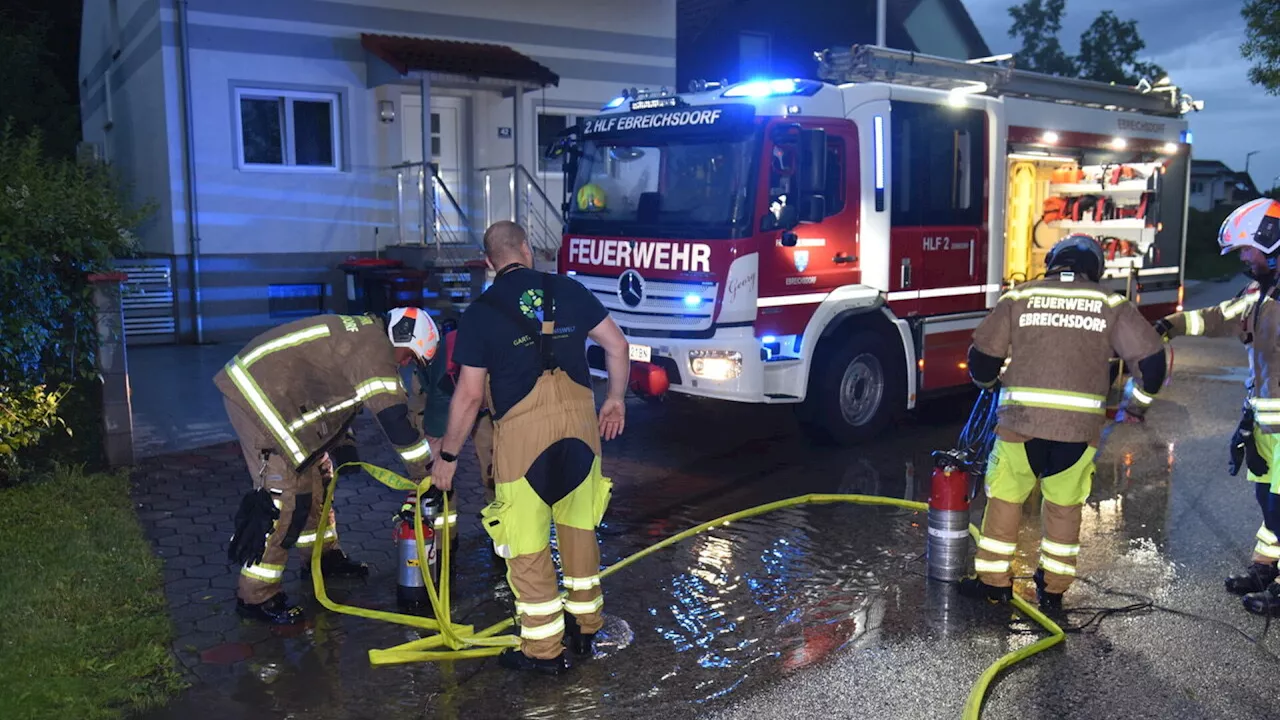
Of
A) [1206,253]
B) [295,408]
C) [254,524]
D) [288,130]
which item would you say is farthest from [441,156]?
[1206,253]

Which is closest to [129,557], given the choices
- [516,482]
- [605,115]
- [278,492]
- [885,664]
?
[278,492]

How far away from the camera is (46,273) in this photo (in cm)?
736

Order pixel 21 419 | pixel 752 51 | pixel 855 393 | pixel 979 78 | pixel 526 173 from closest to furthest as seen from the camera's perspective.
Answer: pixel 21 419, pixel 855 393, pixel 979 78, pixel 526 173, pixel 752 51

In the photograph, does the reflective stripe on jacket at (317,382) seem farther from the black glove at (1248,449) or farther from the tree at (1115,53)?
the tree at (1115,53)

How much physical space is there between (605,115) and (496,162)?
293 inches

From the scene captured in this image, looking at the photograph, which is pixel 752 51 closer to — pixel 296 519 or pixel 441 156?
pixel 441 156

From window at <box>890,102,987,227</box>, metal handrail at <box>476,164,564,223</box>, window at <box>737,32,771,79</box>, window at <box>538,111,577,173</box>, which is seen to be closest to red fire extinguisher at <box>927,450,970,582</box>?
window at <box>890,102,987,227</box>

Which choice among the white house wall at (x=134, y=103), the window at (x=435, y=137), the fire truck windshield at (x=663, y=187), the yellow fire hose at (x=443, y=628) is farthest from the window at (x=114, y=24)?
the yellow fire hose at (x=443, y=628)

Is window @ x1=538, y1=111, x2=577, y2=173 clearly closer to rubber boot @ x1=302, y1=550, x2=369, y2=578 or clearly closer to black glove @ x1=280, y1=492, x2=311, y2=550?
rubber boot @ x1=302, y1=550, x2=369, y2=578

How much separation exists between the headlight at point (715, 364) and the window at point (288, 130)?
8572mm

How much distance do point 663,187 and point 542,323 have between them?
4.21 meters

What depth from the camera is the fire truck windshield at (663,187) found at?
807 cm

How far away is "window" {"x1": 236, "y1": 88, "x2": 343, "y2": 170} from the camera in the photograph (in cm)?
1452

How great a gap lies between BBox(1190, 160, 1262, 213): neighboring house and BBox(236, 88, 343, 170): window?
205 ft
